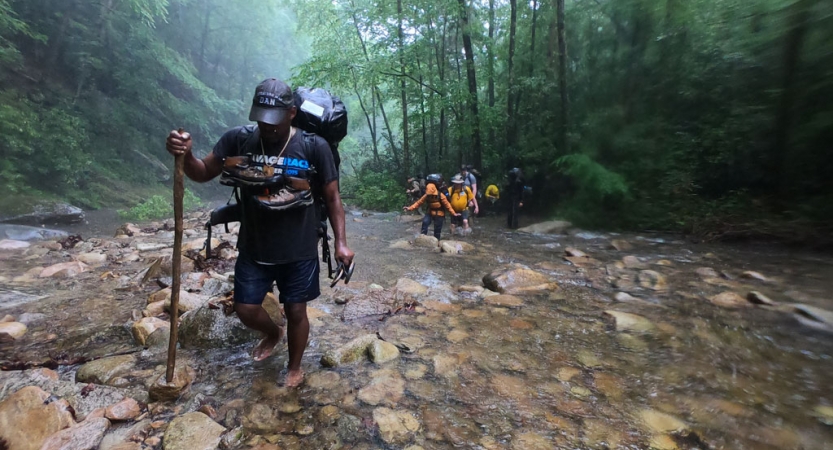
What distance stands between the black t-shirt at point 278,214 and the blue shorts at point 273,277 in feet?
0.24

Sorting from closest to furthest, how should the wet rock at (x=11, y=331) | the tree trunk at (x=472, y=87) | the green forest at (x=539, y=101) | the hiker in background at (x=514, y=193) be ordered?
1. the wet rock at (x=11, y=331)
2. the green forest at (x=539, y=101)
3. the hiker in background at (x=514, y=193)
4. the tree trunk at (x=472, y=87)

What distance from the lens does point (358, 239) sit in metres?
10.0

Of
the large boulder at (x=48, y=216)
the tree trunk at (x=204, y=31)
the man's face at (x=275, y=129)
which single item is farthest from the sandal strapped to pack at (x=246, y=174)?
the tree trunk at (x=204, y=31)

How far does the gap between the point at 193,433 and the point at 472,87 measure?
14.0m

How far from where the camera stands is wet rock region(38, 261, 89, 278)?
5618 millimetres

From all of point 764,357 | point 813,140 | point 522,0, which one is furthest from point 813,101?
point 522,0

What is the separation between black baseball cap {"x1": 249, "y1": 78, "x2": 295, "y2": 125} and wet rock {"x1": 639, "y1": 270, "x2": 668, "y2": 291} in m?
4.93

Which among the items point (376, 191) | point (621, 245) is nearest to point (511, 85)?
point (621, 245)

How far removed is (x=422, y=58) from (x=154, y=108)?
16.3 m

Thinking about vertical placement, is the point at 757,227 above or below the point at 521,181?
below

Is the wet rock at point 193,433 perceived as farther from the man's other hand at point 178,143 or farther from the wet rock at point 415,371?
the man's other hand at point 178,143

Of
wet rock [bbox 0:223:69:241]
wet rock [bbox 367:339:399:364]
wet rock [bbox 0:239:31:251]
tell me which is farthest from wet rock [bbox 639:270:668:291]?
wet rock [bbox 0:223:69:241]

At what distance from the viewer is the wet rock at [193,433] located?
6.79ft

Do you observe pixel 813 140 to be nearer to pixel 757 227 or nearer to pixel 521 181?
pixel 757 227
